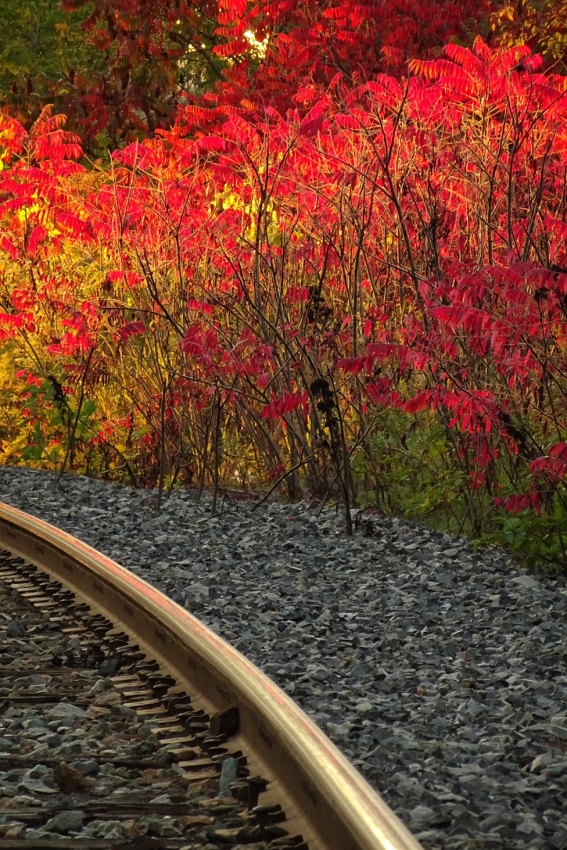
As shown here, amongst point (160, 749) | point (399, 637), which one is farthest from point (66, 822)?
point (399, 637)

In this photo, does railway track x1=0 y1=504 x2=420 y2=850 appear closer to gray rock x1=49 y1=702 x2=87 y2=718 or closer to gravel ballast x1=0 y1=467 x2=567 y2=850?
gray rock x1=49 y1=702 x2=87 y2=718

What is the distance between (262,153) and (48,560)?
11.7 feet

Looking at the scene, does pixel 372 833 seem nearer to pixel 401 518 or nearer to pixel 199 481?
pixel 401 518

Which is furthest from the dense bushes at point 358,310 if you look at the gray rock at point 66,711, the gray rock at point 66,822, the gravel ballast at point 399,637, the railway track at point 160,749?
the gray rock at point 66,822

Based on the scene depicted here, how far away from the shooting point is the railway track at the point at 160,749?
3.30m

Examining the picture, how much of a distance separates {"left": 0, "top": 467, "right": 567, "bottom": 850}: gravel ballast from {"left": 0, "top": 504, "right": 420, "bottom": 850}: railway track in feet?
0.86

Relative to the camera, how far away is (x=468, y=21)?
51.9 feet

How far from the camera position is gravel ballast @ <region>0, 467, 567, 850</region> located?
3650 millimetres

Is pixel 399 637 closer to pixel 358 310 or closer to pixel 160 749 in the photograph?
pixel 160 749

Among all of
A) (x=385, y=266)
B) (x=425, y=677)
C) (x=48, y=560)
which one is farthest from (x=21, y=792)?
(x=385, y=266)

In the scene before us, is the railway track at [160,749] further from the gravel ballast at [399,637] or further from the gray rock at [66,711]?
the gravel ballast at [399,637]

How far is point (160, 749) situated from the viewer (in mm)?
4090

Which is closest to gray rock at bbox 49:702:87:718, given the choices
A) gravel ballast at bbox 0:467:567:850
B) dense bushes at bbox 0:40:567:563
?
gravel ballast at bbox 0:467:567:850

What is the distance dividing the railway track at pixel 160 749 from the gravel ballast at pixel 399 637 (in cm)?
26
